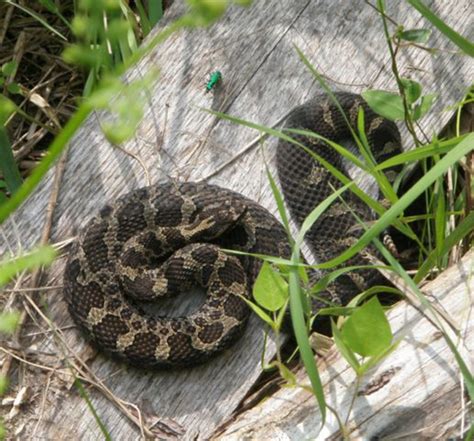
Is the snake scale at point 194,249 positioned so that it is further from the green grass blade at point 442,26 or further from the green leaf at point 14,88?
the green leaf at point 14,88

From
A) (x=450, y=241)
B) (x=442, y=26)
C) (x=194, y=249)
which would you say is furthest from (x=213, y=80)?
(x=450, y=241)

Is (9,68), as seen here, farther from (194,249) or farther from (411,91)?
(411,91)

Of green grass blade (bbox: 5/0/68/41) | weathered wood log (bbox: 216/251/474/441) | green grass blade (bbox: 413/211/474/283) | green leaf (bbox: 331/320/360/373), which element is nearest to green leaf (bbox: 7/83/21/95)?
green grass blade (bbox: 5/0/68/41)

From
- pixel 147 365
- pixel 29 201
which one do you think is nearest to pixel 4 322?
pixel 147 365

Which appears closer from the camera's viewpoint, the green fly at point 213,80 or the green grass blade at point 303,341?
the green grass blade at point 303,341

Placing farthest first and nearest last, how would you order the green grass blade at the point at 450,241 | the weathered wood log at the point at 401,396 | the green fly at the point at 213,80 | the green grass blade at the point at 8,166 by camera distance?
the green fly at the point at 213,80 → the green grass blade at the point at 8,166 → the green grass blade at the point at 450,241 → the weathered wood log at the point at 401,396

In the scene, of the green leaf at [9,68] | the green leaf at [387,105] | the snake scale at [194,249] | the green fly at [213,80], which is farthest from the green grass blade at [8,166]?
the green leaf at [387,105]
